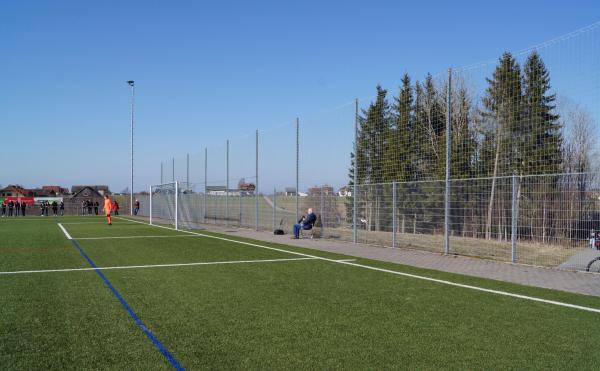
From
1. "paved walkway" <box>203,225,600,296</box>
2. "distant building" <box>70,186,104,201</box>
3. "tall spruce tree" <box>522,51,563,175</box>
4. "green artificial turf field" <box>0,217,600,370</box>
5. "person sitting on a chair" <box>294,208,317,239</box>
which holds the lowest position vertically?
"paved walkway" <box>203,225,600,296</box>

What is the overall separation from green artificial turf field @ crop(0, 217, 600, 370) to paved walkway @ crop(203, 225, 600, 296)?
80 cm

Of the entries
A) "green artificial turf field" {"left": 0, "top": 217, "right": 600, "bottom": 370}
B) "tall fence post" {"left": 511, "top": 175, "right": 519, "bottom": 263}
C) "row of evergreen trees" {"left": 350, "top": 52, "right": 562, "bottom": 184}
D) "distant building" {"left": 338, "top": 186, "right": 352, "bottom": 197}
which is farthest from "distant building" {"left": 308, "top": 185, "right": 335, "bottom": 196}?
"green artificial turf field" {"left": 0, "top": 217, "right": 600, "bottom": 370}

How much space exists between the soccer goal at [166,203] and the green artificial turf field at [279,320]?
16.9m

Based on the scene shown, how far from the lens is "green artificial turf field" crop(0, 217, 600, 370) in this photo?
479cm

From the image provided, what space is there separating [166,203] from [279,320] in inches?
1168

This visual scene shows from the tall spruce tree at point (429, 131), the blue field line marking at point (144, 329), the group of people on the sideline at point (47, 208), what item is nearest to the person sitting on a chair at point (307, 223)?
the tall spruce tree at point (429, 131)

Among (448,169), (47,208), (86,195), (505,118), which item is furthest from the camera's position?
(86,195)

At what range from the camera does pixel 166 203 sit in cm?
3462

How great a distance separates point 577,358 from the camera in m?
4.86

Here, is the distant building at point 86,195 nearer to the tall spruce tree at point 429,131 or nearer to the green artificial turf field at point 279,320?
the tall spruce tree at point 429,131

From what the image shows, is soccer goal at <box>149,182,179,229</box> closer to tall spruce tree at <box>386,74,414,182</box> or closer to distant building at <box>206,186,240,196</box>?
distant building at <box>206,186,240,196</box>

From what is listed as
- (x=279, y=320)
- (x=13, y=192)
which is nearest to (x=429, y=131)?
(x=279, y=320)

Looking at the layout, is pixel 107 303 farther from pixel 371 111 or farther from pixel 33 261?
pixel 371 111

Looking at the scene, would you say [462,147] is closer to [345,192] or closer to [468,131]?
[468,131]
